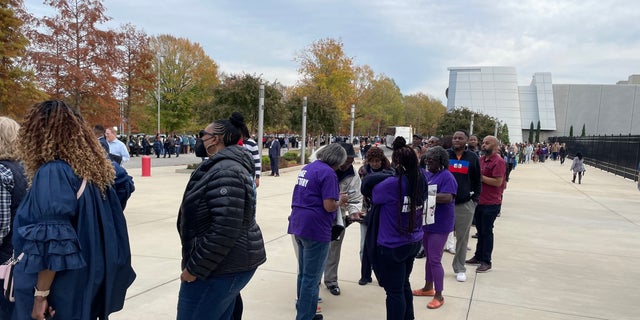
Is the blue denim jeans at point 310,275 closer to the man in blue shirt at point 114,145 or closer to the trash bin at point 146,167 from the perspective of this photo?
the man in blue shirt at point 114,145

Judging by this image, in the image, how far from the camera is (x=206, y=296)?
2453 millimetres

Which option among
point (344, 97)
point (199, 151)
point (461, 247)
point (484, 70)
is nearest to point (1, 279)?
point (199, 151)

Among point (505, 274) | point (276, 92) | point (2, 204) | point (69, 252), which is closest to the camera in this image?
point (69, 252)

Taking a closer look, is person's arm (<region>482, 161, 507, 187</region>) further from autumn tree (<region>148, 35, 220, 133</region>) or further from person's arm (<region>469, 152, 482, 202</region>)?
autumn tree (<region>148, 35, 220, 133</region>)

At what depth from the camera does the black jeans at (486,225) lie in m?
5.99

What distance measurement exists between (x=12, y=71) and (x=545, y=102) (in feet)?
257

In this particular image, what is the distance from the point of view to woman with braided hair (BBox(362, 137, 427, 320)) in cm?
359

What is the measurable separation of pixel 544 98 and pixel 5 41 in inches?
3084

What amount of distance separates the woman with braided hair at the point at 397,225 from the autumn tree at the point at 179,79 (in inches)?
1554

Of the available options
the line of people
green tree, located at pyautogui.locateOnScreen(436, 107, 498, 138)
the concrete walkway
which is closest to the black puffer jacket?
the line of people

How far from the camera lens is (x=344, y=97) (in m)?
43.2

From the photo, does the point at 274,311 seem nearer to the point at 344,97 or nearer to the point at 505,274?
the point at 505,274

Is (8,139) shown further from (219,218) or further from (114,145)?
(114,145)

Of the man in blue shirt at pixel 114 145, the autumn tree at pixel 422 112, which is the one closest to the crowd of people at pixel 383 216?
the man in blue shirt at pixel 114 145
